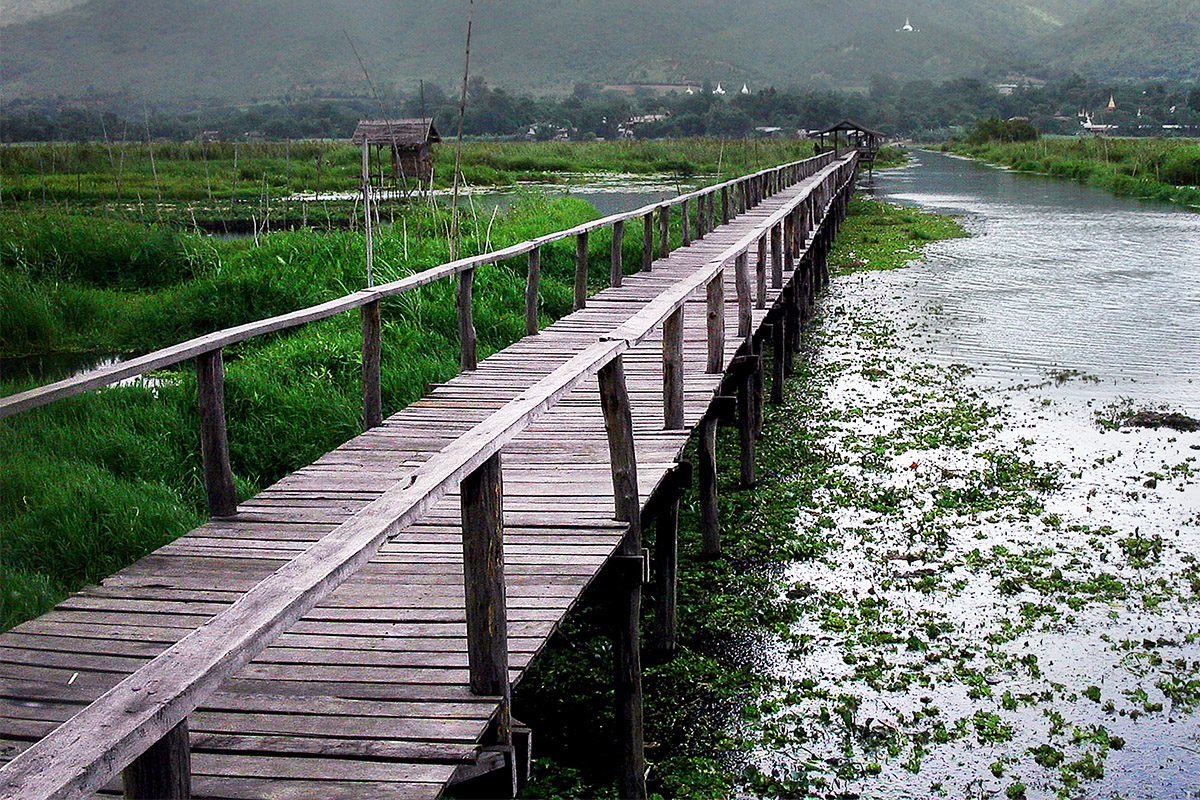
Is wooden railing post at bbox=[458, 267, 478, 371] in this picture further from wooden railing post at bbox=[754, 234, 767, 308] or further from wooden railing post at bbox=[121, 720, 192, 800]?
wooden railing post at bbox=[121, 720, 192, 800]

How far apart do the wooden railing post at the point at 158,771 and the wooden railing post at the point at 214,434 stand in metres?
3.38

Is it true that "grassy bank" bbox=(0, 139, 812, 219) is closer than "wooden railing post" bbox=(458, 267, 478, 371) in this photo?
No

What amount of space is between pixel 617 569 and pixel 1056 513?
4.58 m

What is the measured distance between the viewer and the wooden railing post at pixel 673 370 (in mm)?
6637

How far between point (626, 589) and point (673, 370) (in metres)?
1.86

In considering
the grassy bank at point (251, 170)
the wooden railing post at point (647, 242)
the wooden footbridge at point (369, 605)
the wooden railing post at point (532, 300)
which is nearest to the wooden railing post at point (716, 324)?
the wooden footbridge at point (369, 605)

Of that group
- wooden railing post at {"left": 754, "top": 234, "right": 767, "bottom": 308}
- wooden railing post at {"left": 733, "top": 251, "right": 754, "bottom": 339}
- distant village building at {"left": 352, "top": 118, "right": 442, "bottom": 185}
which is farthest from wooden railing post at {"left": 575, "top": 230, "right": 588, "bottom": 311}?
distant village building at {"left": 352, "top": 118, "right": 442, "bottom": 185}

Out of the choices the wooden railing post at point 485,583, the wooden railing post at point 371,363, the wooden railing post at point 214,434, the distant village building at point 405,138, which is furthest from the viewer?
the distant village building at point 405,138

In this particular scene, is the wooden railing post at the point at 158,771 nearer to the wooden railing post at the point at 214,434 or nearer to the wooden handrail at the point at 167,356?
the wooden handrail at the point at 167,356

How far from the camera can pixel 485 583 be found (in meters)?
3.42

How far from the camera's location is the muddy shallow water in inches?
213

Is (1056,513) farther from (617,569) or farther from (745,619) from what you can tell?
(617,569)

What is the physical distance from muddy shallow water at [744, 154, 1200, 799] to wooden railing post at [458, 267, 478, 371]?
2.59m

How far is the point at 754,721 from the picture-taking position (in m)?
5.77
